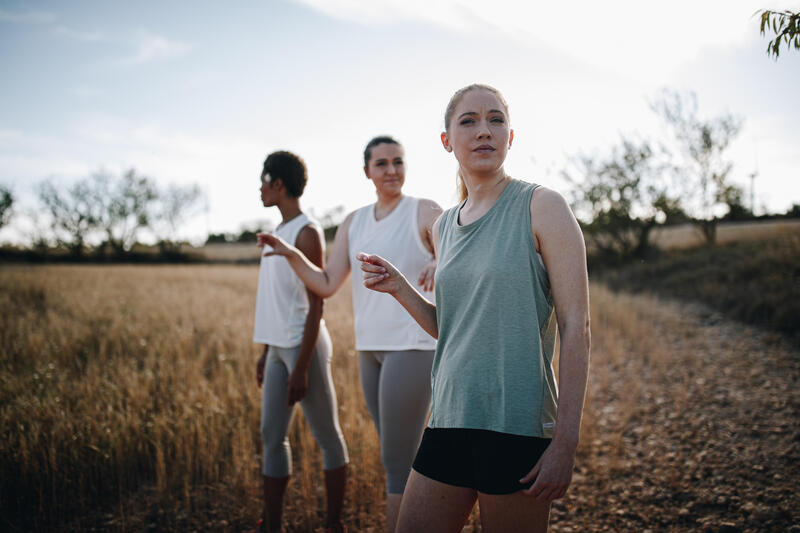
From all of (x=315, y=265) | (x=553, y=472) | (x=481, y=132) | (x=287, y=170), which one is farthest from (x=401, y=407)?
(x=287, y=170)

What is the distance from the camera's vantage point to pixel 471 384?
153 cm

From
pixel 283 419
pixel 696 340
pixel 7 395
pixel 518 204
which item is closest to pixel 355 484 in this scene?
pixel 283 419

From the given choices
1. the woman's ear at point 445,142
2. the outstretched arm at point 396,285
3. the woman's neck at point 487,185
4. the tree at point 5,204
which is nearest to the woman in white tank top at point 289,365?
the outstretched arm at point 396,285

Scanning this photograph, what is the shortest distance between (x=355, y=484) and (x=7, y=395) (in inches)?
144

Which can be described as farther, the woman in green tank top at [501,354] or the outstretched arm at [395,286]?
the outstretched arm at [395,286]

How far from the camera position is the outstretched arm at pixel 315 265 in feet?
8.61

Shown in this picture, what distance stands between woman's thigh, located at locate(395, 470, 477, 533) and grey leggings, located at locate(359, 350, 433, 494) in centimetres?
92

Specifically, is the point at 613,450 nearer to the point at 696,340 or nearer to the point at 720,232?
the point at 696,340

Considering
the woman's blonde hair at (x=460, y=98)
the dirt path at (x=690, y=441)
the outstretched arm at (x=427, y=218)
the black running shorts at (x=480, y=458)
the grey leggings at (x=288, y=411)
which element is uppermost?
the woman's blonde hair at (x=460, y=98)

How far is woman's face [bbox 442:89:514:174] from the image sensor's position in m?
1.68

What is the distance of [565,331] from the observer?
1.40m

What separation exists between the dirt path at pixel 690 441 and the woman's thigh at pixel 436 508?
2.28 metres

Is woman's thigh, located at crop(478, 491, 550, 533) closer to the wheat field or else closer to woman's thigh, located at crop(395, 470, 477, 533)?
woman's thigh, located at crop(395, 470, 477, 533)

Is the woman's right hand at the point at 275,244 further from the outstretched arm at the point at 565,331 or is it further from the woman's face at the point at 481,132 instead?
the outstretched arm at the point at 565,331
